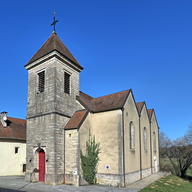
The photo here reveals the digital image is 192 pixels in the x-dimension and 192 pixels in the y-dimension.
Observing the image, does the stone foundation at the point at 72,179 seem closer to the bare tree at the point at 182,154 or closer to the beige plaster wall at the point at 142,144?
the beige plaster wall at the point at 142,144

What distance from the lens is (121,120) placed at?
16.4m

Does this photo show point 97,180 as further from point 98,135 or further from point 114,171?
point 98,135

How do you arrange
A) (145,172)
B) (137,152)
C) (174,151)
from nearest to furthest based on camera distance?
(137,152) < (145,172) < (174,151)

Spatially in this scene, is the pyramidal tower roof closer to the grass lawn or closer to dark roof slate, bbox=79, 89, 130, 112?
dark roof slate, bbox=79, 89, 130, 112

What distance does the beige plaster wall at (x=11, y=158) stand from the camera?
71.6 feet

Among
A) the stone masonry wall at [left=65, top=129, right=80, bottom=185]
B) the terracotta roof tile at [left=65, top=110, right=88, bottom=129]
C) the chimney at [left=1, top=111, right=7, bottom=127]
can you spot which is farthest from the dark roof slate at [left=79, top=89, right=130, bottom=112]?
the chimney at [left=1, top=111, right=7, bottom=127]

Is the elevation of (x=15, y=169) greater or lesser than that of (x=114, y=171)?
lesser

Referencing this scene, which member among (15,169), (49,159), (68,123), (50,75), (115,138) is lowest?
(15,169)

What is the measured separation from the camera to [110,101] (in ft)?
60.8

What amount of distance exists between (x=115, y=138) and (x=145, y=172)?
307 inches

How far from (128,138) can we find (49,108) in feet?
25.4

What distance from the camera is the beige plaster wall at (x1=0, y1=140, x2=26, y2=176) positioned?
71.6 feet

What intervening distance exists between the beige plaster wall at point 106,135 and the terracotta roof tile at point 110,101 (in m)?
0.65

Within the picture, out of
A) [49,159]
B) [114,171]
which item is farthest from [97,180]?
[49,159]
